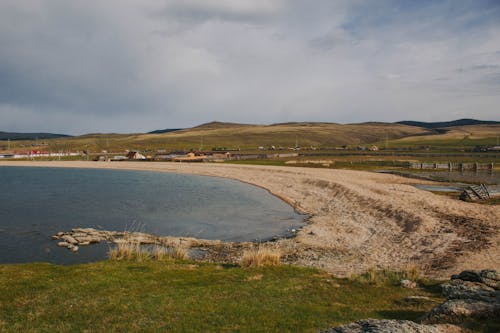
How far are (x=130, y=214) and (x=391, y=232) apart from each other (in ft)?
81.2

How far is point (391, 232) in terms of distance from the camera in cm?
3030

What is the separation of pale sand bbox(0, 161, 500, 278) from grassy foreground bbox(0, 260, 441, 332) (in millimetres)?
5072

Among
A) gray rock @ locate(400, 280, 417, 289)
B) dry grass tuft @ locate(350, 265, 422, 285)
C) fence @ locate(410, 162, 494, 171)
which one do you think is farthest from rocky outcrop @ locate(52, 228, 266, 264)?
fence @ locate(410, 162, 494, 171)

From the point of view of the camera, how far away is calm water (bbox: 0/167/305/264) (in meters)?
28.2

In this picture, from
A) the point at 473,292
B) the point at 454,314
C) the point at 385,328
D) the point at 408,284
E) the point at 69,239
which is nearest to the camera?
the point at 385,328

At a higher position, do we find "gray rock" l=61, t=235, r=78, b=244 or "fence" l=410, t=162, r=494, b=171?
"fence" l=410, t=162, r=494, b=171

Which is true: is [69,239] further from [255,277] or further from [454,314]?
[454,314]

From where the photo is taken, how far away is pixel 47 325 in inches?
455

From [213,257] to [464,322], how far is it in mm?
16186

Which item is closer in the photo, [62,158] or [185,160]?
[185,160]

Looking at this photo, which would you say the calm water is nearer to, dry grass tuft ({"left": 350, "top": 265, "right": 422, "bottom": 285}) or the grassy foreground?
the grassy foreground

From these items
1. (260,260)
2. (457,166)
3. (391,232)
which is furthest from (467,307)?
(457,166)

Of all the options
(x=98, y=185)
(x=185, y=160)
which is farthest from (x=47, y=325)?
(x=185, y=160)

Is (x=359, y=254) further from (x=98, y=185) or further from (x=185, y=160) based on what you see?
(x=185, y=160)
